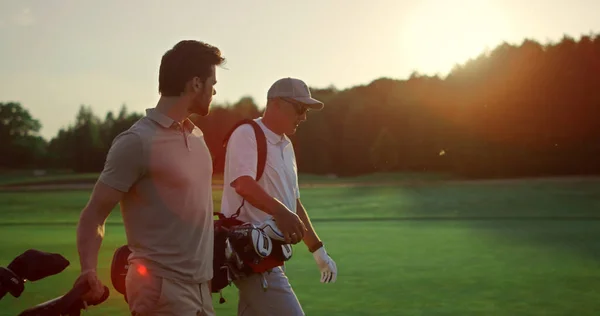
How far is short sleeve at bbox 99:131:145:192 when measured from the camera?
13.5 ft

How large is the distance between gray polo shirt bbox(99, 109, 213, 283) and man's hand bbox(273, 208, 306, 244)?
0.95 m

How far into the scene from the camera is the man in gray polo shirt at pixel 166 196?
4156 mm

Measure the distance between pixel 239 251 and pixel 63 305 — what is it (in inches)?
74.5

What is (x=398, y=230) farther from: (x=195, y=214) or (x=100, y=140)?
(x=100, y=140)

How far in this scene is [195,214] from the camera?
4.30 metres

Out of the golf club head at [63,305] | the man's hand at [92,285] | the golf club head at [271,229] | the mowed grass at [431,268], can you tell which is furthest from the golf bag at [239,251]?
the mowed grass at [431,268]

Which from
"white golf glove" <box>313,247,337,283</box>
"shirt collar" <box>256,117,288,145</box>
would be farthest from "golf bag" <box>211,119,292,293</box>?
"white golf glove" <box>313,247,337,283</box>

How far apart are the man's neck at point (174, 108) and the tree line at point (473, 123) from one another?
53.6 meters

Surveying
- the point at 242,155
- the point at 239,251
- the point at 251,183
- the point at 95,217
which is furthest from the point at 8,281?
the point at 242,155

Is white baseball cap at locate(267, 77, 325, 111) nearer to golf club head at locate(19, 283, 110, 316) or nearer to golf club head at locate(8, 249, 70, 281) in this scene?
golf club head at locate(19, 283, 110, 316)

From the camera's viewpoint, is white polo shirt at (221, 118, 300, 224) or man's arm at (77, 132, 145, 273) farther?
white polo shirt at (221, 118, 300, 224)

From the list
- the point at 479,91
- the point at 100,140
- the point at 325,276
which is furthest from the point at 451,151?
the point at 325,276

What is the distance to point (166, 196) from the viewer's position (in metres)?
4.21

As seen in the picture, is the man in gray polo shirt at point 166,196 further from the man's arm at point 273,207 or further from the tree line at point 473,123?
the tree line at point 473,123
